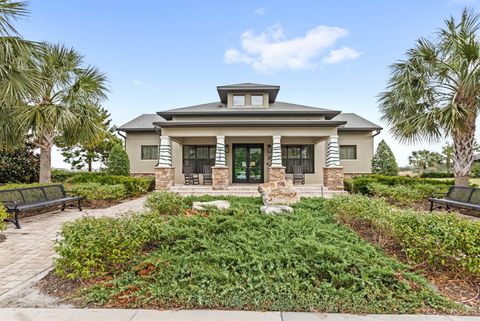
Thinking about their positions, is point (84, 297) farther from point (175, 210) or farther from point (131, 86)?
point (131, 86)

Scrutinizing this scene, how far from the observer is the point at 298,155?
53.0 feet

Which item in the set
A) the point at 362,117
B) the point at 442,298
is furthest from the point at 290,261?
the point at 362,117

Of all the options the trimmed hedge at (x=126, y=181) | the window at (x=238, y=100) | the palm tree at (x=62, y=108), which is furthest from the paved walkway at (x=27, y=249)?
the window at (x=238, y=100)

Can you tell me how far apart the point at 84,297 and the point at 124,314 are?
0.68 metres

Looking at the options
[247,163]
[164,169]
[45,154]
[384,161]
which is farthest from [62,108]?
[384,161]

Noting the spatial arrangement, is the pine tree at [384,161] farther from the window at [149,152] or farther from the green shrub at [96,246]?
the green shrub at [96,246]

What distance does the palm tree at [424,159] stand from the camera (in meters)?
25.9

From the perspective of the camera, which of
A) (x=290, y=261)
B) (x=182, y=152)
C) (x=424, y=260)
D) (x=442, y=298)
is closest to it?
(x=442, y=298)

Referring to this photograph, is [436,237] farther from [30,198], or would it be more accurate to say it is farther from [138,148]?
[138,148]

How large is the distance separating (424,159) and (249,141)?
862 inches

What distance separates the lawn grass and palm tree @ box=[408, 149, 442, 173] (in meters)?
28.3

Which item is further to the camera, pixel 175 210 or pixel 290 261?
pixel 175 210

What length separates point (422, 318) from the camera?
2592 millimetres

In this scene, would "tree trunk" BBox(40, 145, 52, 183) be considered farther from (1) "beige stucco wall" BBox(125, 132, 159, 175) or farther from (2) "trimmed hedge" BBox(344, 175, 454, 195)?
(2) "trimmed hedge" BBox(344, 175, 454, 195)
